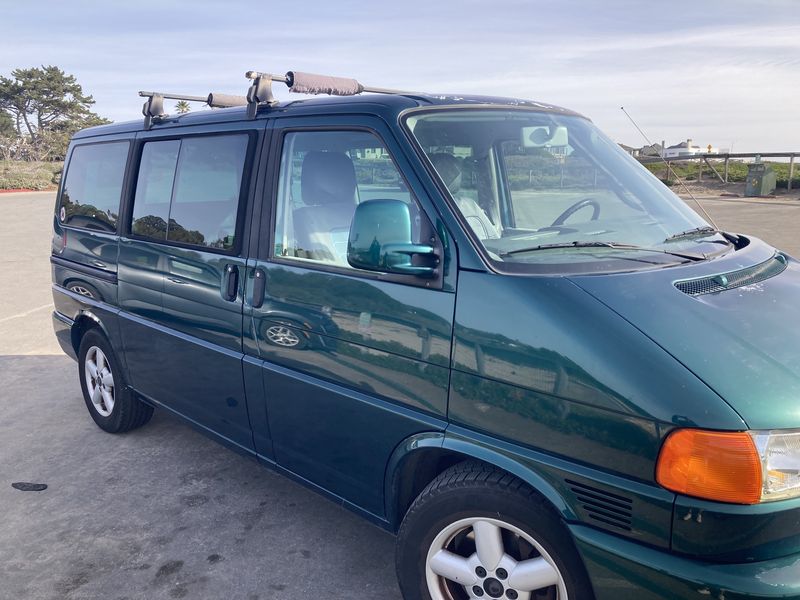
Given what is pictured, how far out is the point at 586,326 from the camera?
6.81 ft

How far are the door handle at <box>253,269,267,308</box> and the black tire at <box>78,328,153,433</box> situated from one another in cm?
179

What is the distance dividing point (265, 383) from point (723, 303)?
193 cm

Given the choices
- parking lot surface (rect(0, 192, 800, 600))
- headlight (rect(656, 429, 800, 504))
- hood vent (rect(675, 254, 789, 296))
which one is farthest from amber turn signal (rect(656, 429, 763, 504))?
parking lot surface (rect(0, 192, 800, 600))

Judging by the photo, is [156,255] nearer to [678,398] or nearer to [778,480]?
[678,398]

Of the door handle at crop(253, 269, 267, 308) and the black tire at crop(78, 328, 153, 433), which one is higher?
the door handle at crop(253, 269, 267, 308)

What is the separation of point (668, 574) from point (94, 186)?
4262 millimetres

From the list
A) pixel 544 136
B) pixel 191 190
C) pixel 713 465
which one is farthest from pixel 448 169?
pixel 191 190

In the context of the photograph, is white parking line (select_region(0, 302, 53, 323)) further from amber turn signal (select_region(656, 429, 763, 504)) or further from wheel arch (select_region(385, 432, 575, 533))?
amber turn signal (select_region(656, 429, 763, 504))

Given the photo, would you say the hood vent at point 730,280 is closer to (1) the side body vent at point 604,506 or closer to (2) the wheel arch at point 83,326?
(1) the side body vent at point 604,506

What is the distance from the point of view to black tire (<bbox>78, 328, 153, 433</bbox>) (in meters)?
4.54

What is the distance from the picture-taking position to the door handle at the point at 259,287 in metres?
3.11

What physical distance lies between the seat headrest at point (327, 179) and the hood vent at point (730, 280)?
1381 millimetres

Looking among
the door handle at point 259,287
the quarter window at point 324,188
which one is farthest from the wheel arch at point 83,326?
the quarter window at point 324,188

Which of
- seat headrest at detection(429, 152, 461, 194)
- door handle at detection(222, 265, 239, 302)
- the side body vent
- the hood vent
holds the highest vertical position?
seat headrest at detection(429, 152, 461, 194)
